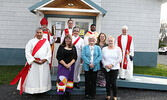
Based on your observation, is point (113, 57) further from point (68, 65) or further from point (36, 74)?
point (36, 74)

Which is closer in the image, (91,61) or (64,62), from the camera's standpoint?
(64,62)

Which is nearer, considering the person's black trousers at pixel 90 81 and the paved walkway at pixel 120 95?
the person's black trousers at pixel 90 81

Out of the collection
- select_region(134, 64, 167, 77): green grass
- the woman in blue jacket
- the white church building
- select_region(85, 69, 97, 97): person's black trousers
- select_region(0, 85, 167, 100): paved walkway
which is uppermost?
the white church building

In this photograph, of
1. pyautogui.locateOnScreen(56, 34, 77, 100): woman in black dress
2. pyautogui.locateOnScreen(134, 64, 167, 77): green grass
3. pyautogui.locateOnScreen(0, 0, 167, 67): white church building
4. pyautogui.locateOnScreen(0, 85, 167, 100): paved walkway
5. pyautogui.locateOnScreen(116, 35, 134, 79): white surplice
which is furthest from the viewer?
pyautogui.locateOnScreen(0, 0, 167, 67): white church building


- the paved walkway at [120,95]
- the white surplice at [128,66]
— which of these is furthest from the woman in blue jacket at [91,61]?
the white surplice at [128,66]

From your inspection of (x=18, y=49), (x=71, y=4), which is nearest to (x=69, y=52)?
(x=71, y=4)

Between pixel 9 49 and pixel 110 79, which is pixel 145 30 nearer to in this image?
pixel 110 79

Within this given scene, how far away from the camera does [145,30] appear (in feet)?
29.5

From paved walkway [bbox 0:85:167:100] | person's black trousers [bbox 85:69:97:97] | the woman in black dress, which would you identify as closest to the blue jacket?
person's black trousers [bbox 85:69:97:97]

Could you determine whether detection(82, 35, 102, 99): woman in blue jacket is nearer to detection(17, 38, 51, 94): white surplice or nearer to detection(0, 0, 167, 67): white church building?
detection(17, 38, 51, 94): white surplice

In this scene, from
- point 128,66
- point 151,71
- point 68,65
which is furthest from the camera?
point 151,71

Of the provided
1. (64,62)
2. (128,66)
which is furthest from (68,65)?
(128,66)

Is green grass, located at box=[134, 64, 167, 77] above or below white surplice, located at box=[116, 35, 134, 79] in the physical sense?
below

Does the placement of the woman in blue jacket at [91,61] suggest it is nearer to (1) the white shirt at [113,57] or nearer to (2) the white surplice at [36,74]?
(1) the white shirt at [113,57]
